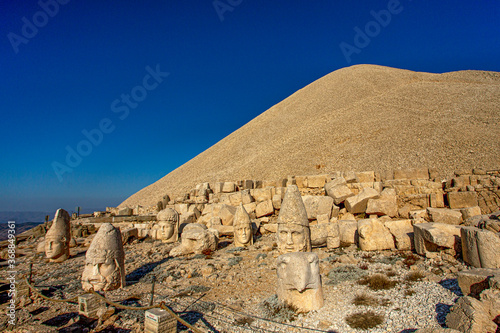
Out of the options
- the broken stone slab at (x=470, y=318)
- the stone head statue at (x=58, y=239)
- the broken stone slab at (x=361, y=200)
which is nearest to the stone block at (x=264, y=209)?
the broken stone slab at (x=361, y=200)

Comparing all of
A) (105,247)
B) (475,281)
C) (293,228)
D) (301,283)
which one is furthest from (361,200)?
(105,247)

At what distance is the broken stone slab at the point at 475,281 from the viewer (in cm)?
395

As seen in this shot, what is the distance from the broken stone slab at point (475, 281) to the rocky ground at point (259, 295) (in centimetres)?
26

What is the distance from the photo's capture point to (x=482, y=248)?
5.05 metres

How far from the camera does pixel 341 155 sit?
25.0 meters

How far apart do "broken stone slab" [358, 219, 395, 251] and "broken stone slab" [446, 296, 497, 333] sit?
370 cm

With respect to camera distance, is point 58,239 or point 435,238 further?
point 58,239

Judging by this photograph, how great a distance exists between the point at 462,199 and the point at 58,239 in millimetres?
12680

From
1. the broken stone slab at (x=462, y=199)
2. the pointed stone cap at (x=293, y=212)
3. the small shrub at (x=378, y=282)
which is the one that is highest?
the pointed stone cap at (x=293, y=212)

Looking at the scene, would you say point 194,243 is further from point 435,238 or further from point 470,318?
point 470,318

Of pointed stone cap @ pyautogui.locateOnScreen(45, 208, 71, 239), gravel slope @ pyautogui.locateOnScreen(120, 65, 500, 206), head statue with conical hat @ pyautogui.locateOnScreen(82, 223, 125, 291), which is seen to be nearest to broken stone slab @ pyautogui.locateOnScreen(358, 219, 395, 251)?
head statue with conical hat @ pyautogui.locateOnScreen(82, 223, 125, 291)

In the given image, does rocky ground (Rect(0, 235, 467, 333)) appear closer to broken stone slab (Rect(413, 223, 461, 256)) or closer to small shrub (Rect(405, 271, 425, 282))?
small shrub (Rect(405, 271, 425, 282))

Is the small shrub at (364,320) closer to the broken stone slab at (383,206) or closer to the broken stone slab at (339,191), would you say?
the broken stone slab at (383,206)

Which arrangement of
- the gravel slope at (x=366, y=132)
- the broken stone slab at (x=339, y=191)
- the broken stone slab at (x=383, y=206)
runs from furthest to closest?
the gravel slope at (x=366, y=132)
the broken stone slab at (x=339, y=191)
the broken stone slab at (x=383, y=206)
